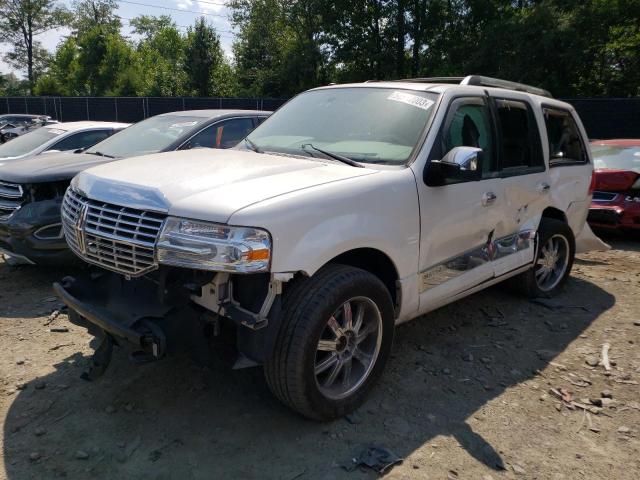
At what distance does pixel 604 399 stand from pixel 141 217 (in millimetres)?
3061

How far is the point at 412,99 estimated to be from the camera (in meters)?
3.75

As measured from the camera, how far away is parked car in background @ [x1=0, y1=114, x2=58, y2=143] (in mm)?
19219

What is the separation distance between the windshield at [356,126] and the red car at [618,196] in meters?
4.74

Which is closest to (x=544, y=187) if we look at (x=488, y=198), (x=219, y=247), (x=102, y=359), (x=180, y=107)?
(x=488, y=198)

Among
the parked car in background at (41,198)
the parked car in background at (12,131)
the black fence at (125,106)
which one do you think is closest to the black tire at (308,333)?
the parked car in background at (41,198)

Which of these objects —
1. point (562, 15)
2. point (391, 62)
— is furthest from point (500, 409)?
point (391, 62)

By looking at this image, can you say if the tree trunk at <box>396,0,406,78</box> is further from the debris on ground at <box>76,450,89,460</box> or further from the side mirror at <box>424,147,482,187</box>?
the debris on ground at <box>76,450,89,460</box>

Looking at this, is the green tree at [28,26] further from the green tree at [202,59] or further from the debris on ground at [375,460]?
the debris on ground at [375,460]

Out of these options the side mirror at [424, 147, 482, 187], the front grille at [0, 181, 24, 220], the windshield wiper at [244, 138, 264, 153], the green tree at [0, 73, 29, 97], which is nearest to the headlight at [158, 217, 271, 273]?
the side mirror at [424, 147, 482, 187]

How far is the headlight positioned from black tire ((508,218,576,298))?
10.5 feet

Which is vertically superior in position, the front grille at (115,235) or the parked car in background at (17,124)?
the parked car in background at (17,124)

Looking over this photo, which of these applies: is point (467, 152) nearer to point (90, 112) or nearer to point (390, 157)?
point (390, 157)

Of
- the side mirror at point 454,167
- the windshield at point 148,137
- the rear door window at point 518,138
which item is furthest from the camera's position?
the windshield at point 148,137

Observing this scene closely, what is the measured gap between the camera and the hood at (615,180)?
7387mm
